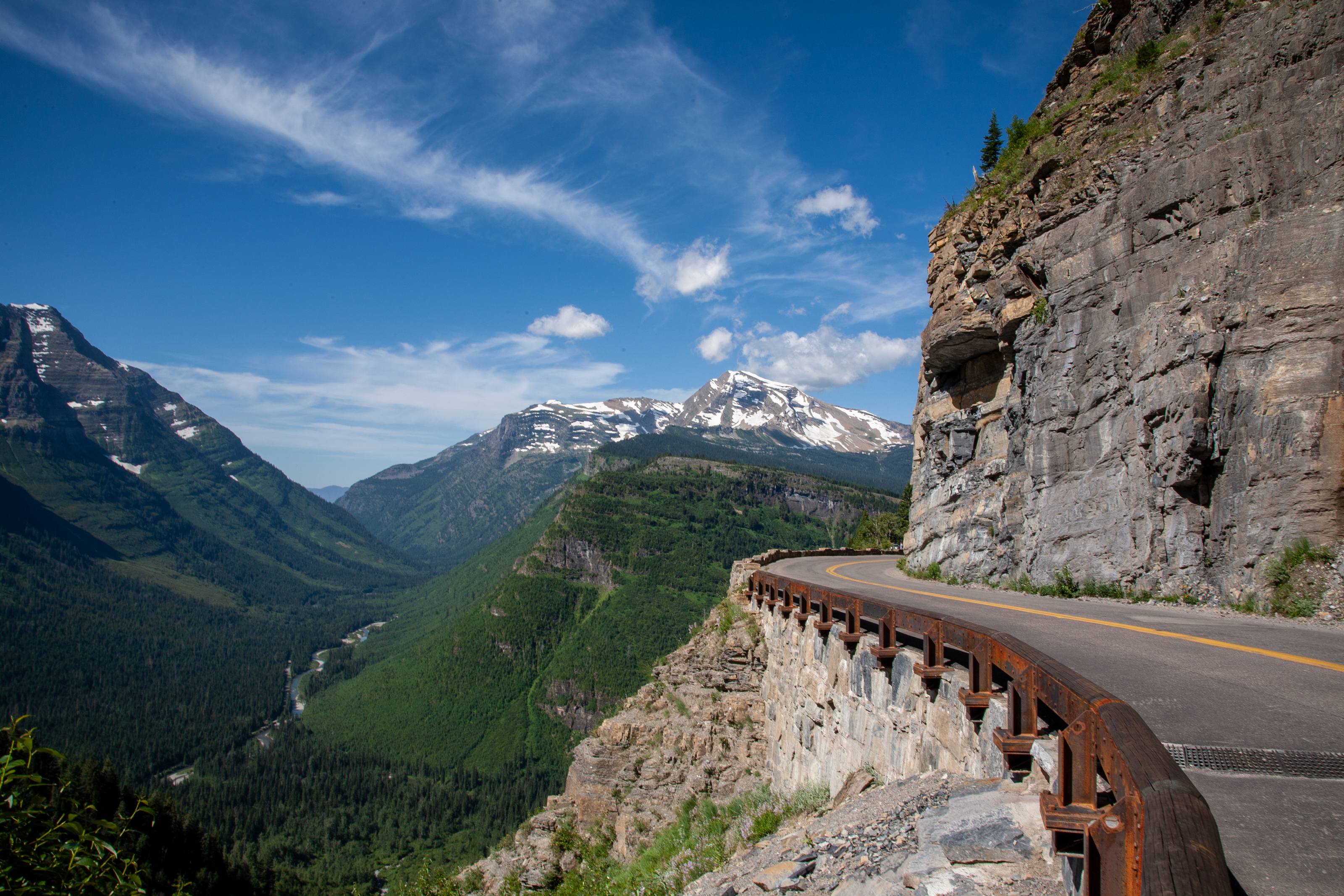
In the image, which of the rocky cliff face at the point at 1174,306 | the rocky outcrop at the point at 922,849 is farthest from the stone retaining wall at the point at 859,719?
the rocky cliff face at the point at 1174,306

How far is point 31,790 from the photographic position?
13.0 feet

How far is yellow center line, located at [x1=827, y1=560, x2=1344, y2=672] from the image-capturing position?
7.11 metres

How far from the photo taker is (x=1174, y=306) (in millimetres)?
14781

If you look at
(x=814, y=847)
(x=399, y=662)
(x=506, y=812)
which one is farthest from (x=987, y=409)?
(x=399, y=662)

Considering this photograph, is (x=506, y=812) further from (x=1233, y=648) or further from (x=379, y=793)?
(x=1233, y=648)

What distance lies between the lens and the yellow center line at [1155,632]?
280 inches

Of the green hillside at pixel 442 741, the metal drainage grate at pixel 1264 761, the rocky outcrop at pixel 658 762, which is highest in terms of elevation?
the metal drainage grate at pixel 1264 761

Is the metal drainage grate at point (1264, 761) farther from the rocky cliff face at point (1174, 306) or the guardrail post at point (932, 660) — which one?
the rocky cliff face at point (1174, 306)

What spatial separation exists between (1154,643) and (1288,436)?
684 cm

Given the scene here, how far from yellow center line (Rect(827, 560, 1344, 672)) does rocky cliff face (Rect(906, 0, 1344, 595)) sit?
3401mm

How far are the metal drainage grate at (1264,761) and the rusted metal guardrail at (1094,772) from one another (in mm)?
723

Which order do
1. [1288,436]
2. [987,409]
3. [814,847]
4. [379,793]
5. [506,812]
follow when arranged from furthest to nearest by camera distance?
1. [379,793]
2. [506,812]
3. [987,409]
4. [1288,436]
5. [814,847]

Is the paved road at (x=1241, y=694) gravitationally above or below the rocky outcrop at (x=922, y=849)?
above

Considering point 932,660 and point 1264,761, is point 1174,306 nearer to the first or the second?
point 932,660
